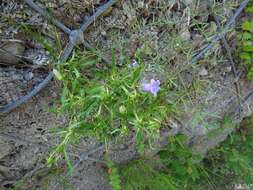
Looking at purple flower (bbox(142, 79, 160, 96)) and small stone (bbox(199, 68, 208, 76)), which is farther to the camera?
small stone (bbox(199, 68, 208, 76))

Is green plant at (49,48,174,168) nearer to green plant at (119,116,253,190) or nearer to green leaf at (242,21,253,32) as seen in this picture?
green plant at (119,116,253,190)

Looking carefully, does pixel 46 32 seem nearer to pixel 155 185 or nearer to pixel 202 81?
pixel 202 81

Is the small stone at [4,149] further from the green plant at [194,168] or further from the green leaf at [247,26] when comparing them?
the green leaf at [247,26]

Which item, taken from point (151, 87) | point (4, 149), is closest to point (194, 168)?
point (151, 87)

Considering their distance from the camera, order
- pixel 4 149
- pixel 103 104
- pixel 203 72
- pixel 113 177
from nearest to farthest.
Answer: pixel 103 104
pixel 4 149
pixel 113 177
pixel 203 72

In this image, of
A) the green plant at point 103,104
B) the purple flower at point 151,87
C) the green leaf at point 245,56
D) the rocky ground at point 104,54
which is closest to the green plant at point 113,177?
the rocky ground at point 104,54

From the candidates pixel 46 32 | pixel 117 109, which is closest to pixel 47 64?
pixel 46 32

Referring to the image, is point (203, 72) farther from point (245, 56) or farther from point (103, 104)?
point (103, 104)

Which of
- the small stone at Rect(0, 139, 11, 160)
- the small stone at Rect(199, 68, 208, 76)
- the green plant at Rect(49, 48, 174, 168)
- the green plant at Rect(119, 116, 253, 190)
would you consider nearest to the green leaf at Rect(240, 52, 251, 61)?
the small stone at Rect(199, 68, 208, 76)
